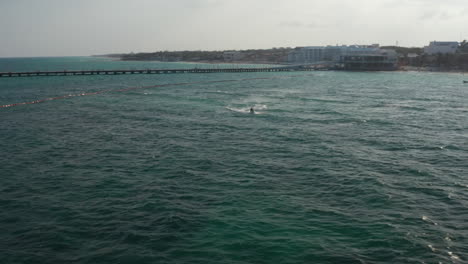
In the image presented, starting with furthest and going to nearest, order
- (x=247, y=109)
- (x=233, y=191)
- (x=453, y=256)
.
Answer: (x=247, y=109) < (x=233, y=191) < (x=453, y=256)

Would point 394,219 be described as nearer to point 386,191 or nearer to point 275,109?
point 386,191

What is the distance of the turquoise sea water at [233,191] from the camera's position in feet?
58.1

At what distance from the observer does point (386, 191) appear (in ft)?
80.6

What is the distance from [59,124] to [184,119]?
15469 millimetres

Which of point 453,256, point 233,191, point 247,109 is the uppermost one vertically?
point 247,109

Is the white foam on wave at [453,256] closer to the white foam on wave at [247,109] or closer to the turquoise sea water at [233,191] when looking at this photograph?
the turquoise sea water at [233,191]

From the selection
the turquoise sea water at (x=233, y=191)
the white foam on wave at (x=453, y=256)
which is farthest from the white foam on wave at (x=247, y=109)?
the white foam on wave at (x=453, y=256)

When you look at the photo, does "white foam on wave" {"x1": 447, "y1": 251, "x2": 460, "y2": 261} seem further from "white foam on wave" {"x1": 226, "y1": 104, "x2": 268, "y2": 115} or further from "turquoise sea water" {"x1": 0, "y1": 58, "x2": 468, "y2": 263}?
"white foam on wave" {"x1": 226, "y1": 104, "x2": 268, "y2": 115}

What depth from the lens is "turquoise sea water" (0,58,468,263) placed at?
1770cm

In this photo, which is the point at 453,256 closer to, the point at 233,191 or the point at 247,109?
the point at 233,191

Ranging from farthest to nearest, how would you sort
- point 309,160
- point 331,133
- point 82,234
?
point 331,133, point 309,160, point 82,234

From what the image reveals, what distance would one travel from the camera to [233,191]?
80.6 feet

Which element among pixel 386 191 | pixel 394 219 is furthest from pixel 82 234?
pixel 386 191

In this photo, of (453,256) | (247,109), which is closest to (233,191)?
(453,256)
